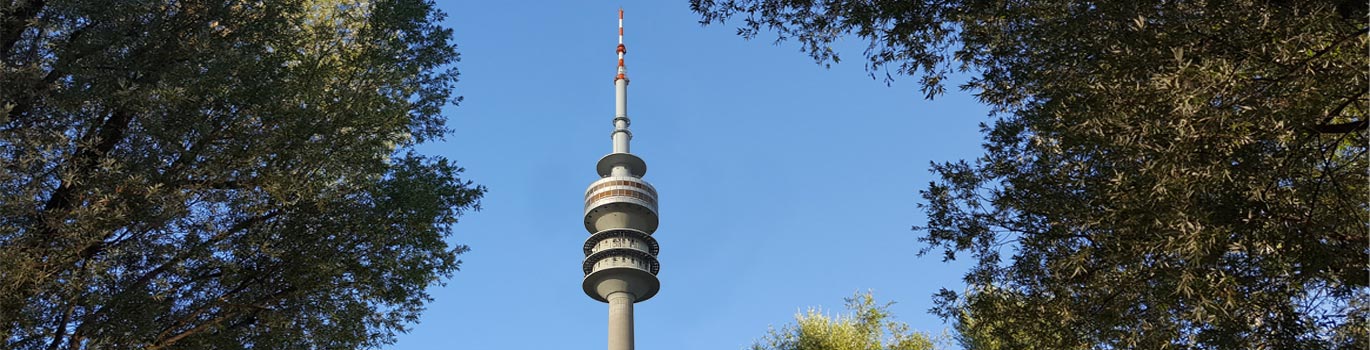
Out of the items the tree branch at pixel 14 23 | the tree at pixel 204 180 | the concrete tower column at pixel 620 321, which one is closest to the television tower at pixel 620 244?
the concrete tower column at pixel 620 321

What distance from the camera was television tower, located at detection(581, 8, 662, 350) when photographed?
92.7m

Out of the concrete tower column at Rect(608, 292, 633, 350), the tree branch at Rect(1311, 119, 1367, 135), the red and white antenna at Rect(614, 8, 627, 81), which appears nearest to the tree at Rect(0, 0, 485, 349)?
the tree branch at Rect(1311, 119, 1367, 135)

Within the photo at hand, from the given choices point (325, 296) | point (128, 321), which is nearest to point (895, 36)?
point (325, 296)

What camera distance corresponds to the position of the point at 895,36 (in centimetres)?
1579

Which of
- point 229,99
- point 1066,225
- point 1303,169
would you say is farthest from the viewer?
point 229,99

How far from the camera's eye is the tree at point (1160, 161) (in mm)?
12016

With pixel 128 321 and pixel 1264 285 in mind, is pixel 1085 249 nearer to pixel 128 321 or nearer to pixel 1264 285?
pixel 1264 285

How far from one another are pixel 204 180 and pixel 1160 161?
12.6m

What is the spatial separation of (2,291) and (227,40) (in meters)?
4.89

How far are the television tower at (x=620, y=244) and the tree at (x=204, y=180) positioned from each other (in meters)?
70.8

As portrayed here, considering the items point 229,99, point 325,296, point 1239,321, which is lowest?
point 1239,321

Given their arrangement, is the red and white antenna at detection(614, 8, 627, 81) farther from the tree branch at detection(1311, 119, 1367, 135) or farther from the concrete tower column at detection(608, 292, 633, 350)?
the tree branch at detection(1311, 119, 1367, 135)

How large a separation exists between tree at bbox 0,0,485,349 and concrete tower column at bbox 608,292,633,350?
230 feet

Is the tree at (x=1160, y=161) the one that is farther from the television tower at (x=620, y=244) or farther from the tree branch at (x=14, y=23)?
the television tower at (x=620, y=244)
